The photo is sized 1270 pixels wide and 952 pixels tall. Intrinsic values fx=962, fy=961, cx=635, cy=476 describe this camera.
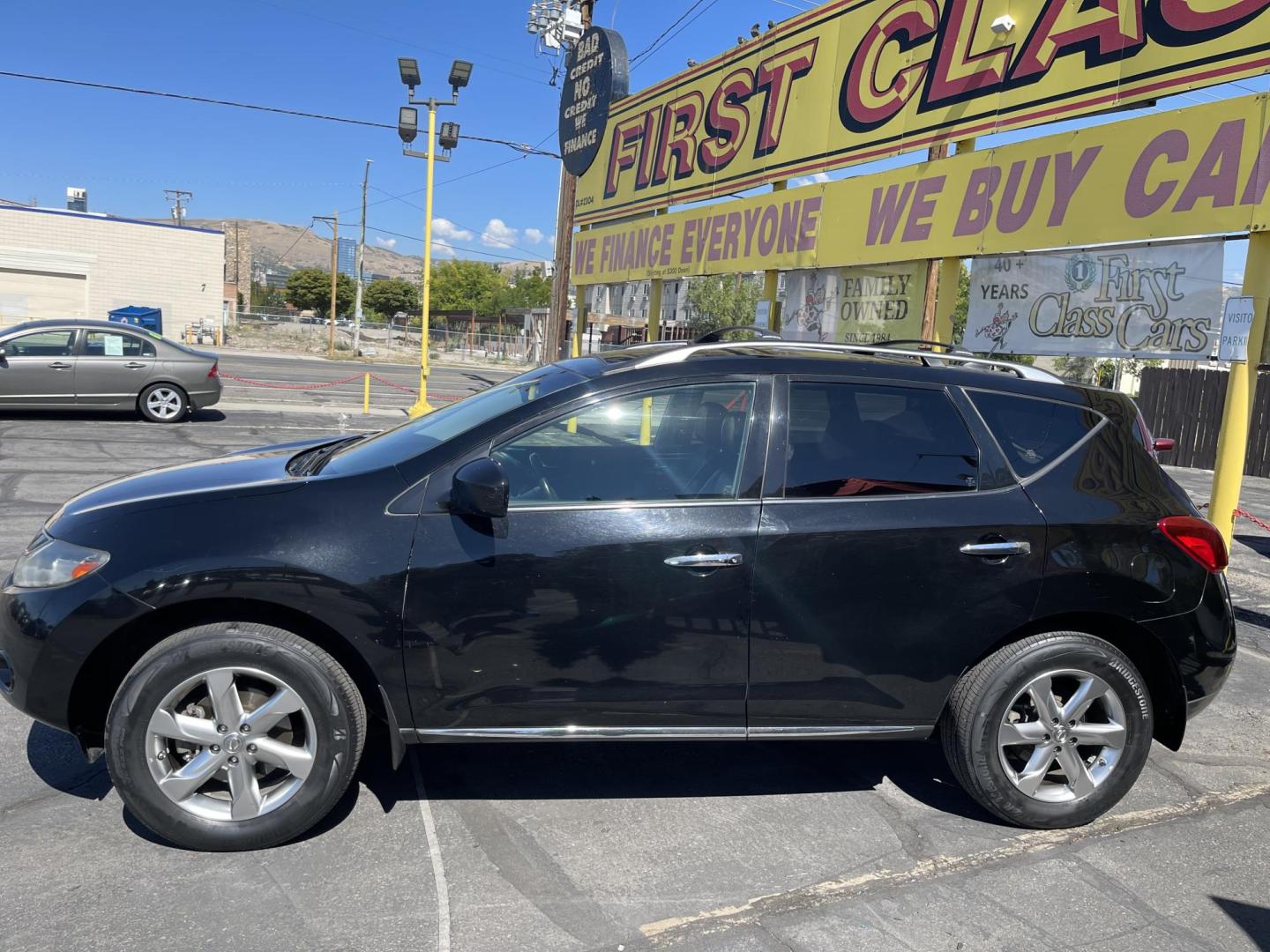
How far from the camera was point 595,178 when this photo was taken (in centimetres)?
1518

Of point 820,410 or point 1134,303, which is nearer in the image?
point 820,410

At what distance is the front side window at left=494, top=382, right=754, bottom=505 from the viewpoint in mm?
3383

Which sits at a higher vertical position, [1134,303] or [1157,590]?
[1134,303]

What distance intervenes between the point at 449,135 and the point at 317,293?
80129 millimetres

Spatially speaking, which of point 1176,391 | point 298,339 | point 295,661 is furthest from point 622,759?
point 298,339

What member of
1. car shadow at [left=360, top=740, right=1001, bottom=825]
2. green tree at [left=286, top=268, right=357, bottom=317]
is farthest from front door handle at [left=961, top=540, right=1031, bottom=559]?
green tree at [left=286, top=268, right=357, bottom=317]

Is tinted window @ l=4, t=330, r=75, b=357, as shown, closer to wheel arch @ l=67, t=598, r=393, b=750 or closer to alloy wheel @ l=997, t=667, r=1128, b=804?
wheel arch @ l=67, t=598, r=393, b=750

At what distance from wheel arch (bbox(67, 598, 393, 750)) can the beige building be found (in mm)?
45310

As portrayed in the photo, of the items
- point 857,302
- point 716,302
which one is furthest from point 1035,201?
point 716,302

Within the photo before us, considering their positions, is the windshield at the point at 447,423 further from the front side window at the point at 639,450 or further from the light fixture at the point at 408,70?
the light fixture at the point at 408,70

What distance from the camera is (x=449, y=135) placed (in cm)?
1839

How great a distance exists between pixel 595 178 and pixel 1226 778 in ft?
42.5

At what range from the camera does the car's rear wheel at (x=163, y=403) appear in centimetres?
1460

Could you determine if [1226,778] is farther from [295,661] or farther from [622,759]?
[295,661]
